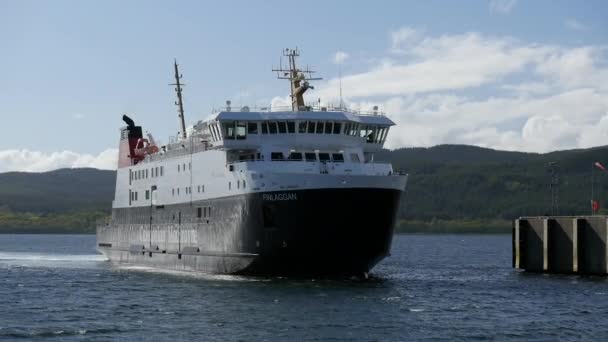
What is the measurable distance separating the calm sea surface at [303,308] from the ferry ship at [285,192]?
153 centimetres

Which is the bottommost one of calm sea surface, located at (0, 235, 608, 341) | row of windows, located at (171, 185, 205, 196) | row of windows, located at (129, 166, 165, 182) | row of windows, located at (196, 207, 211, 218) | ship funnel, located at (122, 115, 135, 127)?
calm sea surface, located at (0, 235, 608, 341)

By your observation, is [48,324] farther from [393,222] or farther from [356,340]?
[393,222]

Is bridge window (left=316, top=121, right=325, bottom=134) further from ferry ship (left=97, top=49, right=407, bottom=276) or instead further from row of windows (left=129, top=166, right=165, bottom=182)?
row of windows (left=129, top=166, right=165, bottom=182)

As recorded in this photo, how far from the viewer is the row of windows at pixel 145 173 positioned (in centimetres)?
6481

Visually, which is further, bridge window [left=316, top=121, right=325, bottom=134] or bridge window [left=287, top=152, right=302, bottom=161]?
bridge window [left=316, top=121, right=325, bottom=134]

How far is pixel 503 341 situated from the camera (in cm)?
3491

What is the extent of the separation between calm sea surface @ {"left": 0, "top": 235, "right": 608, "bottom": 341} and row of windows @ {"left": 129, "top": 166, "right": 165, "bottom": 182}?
7.61 m

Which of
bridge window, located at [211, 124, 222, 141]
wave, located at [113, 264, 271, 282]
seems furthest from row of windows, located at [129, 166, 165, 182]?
bridge window, located at [211, 124, 222, 141]

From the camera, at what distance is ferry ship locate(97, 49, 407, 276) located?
48.1 metres

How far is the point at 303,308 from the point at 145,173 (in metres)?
29.7

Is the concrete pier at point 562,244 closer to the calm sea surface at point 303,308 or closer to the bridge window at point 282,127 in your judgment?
the calm sea surface at point 303,308

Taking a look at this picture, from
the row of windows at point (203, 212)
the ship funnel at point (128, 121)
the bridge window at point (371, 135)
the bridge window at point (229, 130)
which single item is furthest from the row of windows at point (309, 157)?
the ship funnel at point (128, 121)

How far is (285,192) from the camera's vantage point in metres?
48.4

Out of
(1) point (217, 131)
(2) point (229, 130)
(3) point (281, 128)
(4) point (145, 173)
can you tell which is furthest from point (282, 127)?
(4) point (145, 173)
